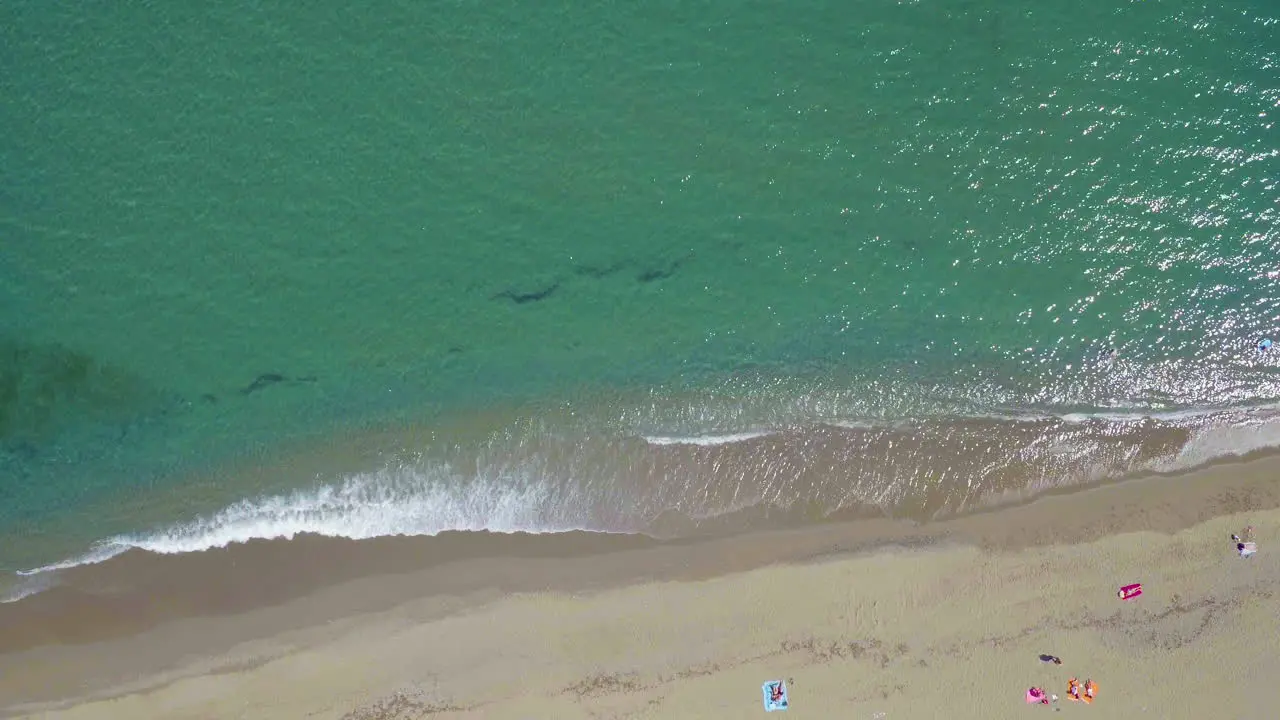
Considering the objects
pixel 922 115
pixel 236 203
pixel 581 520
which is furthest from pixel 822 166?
pixel 236 203

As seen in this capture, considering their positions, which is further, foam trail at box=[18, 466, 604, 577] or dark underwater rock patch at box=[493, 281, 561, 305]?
dark underwater rock patch at box=[493, 281, 561, 305]

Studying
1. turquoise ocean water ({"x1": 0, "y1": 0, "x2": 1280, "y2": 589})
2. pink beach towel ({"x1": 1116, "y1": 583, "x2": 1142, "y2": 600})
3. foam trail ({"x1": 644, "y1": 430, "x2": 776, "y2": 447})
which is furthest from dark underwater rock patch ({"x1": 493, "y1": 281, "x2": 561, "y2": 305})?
pink beach towel ({"x1": 1116, "y1": 583, "x2": 1142, "y2": 600})

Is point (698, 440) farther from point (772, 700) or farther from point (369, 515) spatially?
point (369, 515)

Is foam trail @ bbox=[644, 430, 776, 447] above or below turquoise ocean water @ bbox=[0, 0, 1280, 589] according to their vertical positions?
below

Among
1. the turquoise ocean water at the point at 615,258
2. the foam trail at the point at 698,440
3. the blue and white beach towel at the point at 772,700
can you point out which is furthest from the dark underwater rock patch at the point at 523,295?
the blue and white beach towel at the point at 772,700

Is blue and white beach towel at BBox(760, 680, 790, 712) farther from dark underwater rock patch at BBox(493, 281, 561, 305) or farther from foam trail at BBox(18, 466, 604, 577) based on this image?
dark underwater rock patch at BBox(493, 281, 561, 305)

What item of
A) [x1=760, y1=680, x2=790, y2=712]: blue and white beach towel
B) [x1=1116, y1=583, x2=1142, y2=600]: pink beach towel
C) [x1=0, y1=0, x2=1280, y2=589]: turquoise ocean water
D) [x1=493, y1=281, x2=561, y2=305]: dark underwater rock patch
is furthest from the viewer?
[x1=493, y1=281, x2=561, y2=305]: dark underwater rock patch

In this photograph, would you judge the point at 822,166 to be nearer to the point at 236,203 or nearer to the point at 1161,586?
the point at 1161,586
